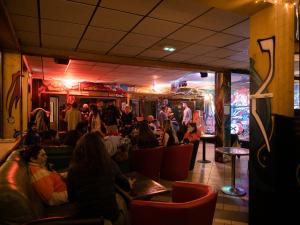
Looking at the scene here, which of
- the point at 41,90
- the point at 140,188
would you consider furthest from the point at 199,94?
the point at 140,188

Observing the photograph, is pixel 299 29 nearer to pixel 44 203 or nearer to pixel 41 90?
pixel 44 203

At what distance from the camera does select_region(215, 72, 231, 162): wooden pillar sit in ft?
21.1

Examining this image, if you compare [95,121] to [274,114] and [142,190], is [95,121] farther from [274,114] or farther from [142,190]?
[274,114]

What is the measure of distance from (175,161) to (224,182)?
104cm

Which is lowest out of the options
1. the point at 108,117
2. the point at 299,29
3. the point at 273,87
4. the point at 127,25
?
the point at 108,117

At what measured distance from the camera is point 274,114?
2.54 metres

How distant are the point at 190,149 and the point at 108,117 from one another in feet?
8.17

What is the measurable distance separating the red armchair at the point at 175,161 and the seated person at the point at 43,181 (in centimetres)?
248

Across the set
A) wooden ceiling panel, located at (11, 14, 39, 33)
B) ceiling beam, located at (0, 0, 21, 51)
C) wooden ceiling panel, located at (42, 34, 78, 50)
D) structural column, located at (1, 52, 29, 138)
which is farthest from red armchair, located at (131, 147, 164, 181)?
ceiling beam, located at (0, 0, 21, 51)

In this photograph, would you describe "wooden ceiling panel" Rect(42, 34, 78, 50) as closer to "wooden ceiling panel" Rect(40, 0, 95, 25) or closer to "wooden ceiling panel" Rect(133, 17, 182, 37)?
"wooden ceiling panel" Rect(40, 0, 95, 25)

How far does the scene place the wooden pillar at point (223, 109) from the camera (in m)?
6.44

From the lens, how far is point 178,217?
1566mm

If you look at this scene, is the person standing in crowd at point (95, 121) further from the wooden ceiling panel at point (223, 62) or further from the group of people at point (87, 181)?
the group of people at point (87, 181)

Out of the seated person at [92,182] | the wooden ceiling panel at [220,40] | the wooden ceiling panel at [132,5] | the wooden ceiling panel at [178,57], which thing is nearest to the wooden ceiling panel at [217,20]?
the wooden ceiling panel at [220,40]
